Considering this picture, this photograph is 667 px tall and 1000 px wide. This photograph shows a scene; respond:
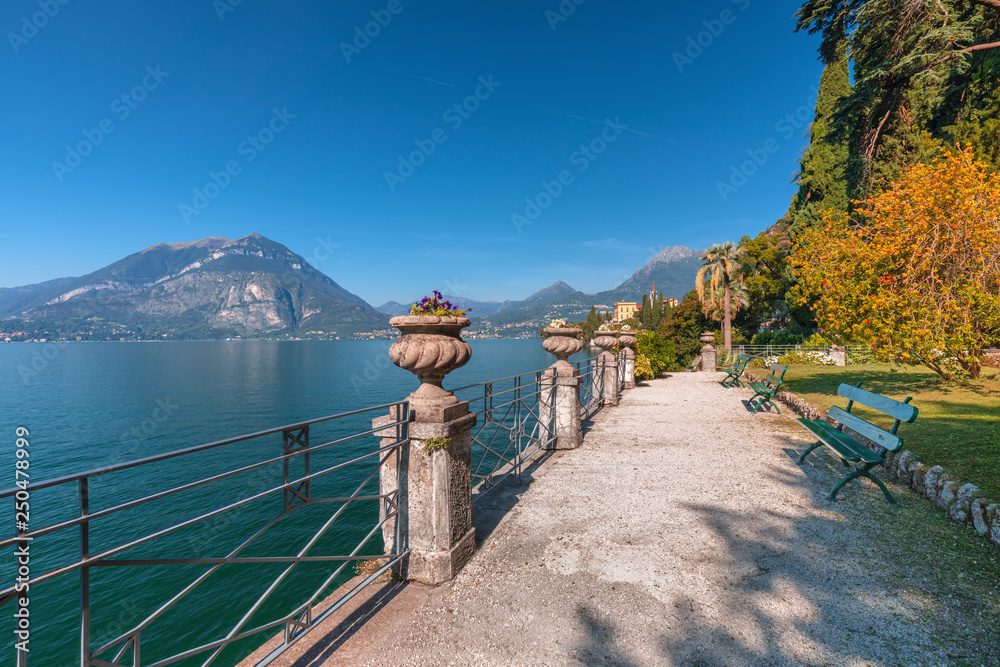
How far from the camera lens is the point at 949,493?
4461mm

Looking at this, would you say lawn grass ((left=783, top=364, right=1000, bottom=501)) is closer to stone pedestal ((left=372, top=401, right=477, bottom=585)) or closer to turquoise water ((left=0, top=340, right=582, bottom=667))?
stone pedestal ((left=372, top=401, right=477, bottom=585))

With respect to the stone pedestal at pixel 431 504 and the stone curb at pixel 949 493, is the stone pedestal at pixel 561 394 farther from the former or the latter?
the stone curb at pixel 949 493

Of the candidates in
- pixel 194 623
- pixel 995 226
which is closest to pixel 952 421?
pixel 995 226

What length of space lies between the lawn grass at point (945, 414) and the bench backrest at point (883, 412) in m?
0.63

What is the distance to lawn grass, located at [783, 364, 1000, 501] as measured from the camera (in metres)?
5.01

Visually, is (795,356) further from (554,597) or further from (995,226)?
(554,597)

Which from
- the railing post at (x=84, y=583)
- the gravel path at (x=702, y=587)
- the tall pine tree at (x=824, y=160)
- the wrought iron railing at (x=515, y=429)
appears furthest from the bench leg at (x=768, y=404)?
the tall pine tree at (x=824, y=160)

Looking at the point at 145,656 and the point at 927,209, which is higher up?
the point at 927,209

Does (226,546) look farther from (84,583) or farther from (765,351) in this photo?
(765,351)

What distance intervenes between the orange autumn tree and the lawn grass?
87 centimetres

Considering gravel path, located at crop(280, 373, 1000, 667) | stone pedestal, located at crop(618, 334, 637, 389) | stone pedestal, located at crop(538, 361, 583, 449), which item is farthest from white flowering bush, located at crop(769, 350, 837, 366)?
stone pedestal, located at crop(538, 361, 583, 449)

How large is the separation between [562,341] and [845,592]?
4.61 meters

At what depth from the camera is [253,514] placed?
11656mm

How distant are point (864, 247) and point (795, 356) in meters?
14.6
